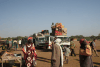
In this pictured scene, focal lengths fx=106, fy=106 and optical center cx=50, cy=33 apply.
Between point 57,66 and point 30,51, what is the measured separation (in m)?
1.44

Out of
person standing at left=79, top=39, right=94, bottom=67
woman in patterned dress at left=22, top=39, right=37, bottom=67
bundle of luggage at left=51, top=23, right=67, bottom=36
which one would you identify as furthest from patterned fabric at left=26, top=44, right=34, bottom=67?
bundle of luggage at left=51, top=23, right=67, bottom=36

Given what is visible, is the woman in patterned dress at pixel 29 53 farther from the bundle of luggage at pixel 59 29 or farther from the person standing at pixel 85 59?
the bundle of luggage at pixel 59 29

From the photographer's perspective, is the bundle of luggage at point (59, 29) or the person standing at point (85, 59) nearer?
the person standing at point (85, 59)

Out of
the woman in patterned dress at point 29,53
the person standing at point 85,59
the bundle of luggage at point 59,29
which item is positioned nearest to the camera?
the person standing at point 85,59

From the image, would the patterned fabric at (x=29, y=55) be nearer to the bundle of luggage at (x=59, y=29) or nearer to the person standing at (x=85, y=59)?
the person standing at (x=85, y=59)

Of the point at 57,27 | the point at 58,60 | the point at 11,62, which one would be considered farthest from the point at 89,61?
the point at 57,27

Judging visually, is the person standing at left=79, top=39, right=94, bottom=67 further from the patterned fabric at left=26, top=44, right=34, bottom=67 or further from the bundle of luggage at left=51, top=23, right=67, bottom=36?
the bundle of luggage at left=51, top=23, right=67, bottom=36

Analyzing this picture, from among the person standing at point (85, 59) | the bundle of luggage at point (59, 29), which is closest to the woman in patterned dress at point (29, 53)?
the person standing at point (85, 59)

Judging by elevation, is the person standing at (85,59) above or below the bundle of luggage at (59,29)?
below

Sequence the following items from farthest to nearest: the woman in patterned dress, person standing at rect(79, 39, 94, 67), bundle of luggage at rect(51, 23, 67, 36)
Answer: bundle of luggage at rect(51, 23, 67, 36)
the woman in patterned dress
person standing at rect(79, 39, 94, 67)

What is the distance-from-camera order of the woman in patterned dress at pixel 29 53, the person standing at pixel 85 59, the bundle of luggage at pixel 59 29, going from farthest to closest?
the bundle of luggage at pixel 59 29 → the woman in patterned dress at pixel 29 53 → the person standing at pixel 85 59

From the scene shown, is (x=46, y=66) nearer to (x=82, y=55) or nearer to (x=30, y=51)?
(x=30, y=51)

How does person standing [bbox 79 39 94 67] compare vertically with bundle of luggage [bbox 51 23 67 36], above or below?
below

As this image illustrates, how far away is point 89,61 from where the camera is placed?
4.48 m
